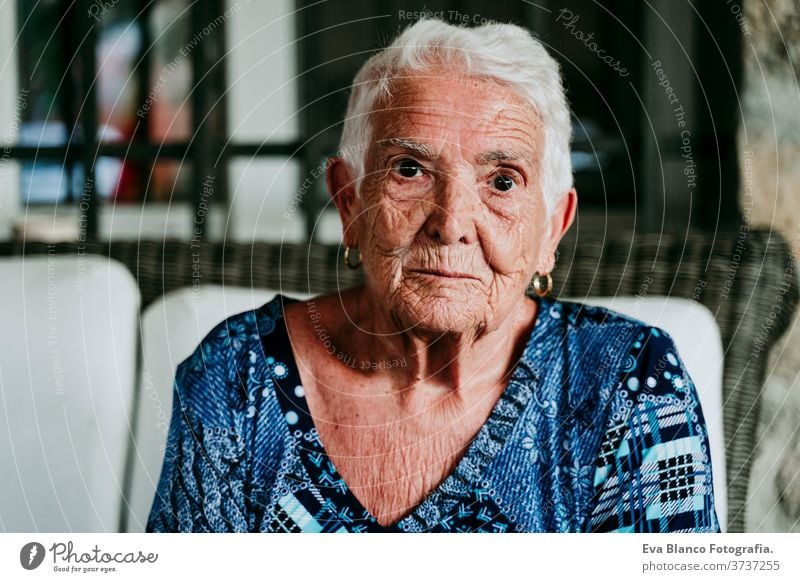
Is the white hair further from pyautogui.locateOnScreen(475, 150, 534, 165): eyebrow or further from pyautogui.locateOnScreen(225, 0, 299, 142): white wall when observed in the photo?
pyautogui.locateOnScreen(225, 0, 299, 142): white wall

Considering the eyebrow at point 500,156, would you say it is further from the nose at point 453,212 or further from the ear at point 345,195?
the ear at point 345,195

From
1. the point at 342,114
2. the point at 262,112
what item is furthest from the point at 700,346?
the point at 262,112

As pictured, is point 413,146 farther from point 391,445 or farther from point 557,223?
point 391,445

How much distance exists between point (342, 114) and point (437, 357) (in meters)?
0.30

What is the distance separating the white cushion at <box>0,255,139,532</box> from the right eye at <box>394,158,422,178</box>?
401 millimetres

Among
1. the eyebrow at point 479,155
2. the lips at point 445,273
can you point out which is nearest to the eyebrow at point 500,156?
the eyebrow at point 479,155

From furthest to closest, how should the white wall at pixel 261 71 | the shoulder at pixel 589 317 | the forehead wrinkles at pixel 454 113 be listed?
the white wall at pixel 261 71
the shoulder at pixel 589 317
the forehead wrinkles at pixel 454 113

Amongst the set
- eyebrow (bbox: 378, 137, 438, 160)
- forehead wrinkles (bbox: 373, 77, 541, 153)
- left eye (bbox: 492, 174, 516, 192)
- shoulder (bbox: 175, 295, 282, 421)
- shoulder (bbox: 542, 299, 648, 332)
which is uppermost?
forehead wrinkles (bbox: 373, 77, 541, 153)

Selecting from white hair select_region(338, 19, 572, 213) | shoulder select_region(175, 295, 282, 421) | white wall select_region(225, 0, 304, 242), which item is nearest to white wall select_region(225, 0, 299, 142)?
white wall select_region(225, 0, 304, 242)

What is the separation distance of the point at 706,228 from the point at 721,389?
8.4 inches

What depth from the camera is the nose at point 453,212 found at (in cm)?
74

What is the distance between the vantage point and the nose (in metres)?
0.74

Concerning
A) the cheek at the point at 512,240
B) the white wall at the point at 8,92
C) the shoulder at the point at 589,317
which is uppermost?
the white wall at the point at 8,92

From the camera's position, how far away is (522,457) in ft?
2.58
